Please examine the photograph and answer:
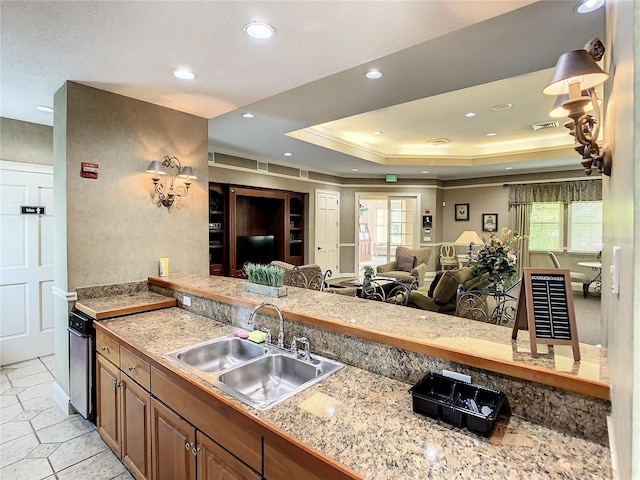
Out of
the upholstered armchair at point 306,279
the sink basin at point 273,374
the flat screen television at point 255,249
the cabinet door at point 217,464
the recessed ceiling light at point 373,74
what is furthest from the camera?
the flat screen television at point 255,249

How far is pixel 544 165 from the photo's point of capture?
7086 mm

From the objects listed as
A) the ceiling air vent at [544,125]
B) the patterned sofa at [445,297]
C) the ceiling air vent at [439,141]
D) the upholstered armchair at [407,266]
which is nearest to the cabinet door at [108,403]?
the patterned sofa at [445,297]

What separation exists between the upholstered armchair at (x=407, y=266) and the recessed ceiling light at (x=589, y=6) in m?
5.29

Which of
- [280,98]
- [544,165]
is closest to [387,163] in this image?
[544,165]

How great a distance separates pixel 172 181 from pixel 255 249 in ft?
10.3

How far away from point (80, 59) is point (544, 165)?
7.92 meters

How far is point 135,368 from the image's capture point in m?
1.99

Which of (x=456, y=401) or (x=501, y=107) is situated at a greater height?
(x=501, y=107)

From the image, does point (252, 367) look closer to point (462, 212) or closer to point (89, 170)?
point (89, 170)

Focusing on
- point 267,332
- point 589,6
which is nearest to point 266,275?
point 267,332

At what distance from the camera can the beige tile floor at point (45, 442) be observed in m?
2.23

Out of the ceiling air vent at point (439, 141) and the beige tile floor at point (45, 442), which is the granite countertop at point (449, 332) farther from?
the ceiling air vent at point (439, 141)

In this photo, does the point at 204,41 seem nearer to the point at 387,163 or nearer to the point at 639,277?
the point at 639,277

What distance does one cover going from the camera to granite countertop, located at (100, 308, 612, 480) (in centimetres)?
96
